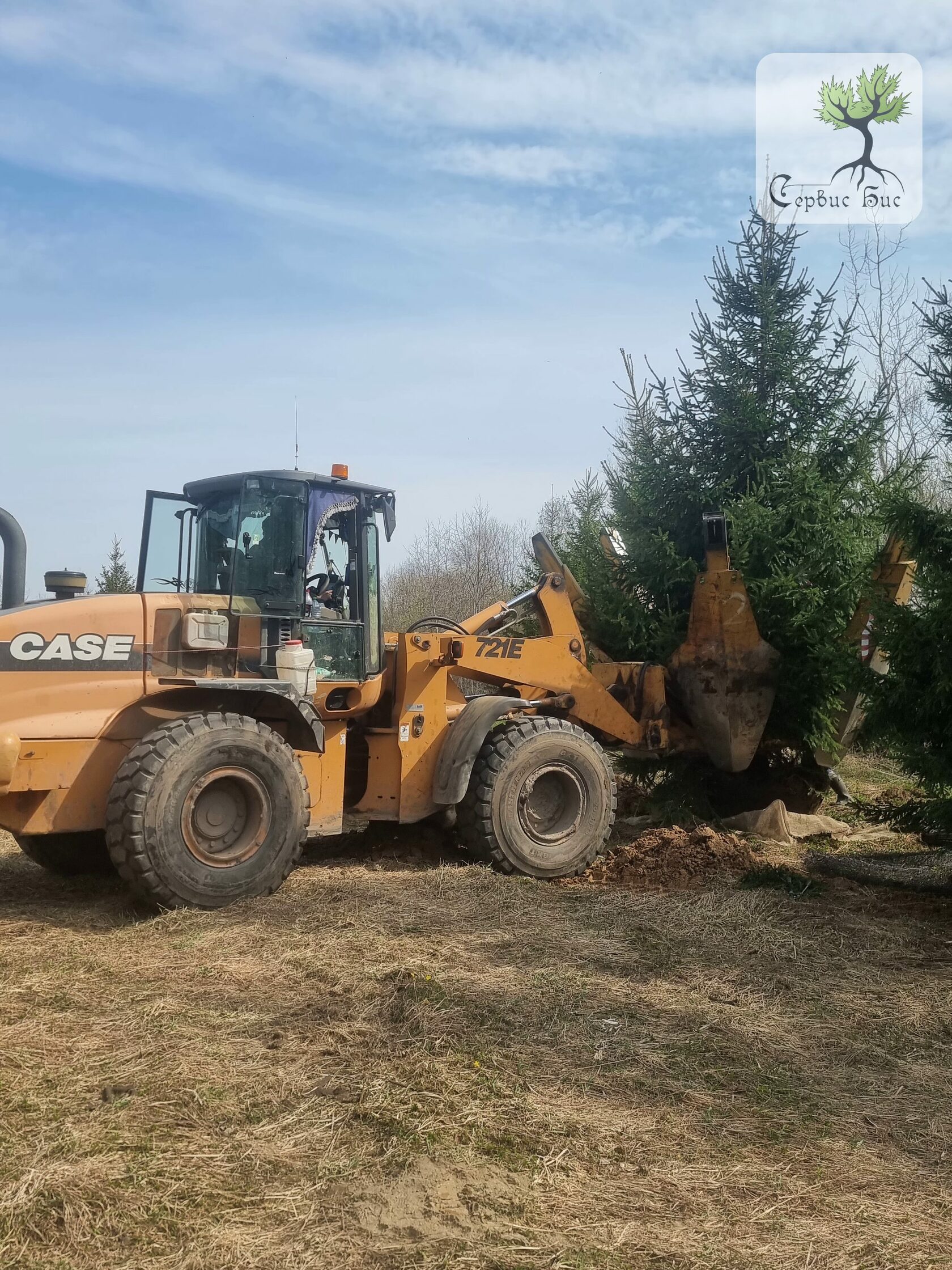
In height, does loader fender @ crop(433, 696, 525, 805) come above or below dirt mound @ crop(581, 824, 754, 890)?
above

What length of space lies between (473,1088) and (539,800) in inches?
172

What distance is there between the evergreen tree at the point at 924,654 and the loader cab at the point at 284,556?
3464 millimetres

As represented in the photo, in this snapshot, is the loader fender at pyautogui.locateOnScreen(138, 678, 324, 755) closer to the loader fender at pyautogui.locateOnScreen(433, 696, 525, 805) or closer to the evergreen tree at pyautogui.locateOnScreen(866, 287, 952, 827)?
the loader fender at pyautogui.locateOnScreen(433, 696, 525, 805)

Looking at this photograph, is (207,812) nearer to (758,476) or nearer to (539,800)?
(539,800)

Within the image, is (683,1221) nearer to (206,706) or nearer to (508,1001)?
(508,1001)

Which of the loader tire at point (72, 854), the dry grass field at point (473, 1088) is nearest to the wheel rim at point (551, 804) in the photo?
the dry grass field at point (473, 1088)

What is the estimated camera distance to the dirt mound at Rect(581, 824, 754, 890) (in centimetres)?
774

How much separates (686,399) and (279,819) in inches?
228

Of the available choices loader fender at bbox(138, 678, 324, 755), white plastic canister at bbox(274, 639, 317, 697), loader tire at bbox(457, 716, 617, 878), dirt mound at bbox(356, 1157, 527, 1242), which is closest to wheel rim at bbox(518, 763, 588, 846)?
loader tire at bbox(457, 716, 617, 878)

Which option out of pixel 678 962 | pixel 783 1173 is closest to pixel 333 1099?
pixel 783 1173

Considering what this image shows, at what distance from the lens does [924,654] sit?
6789 mm

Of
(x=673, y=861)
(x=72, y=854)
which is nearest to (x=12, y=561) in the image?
(x=72, y=854)

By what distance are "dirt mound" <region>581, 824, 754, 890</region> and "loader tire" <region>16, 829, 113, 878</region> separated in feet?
11.1

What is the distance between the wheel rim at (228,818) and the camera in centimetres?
649
